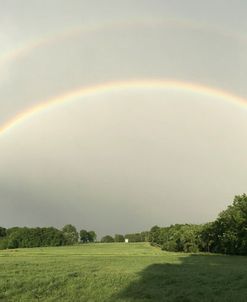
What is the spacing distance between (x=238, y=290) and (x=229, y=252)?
182ft

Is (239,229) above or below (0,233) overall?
below

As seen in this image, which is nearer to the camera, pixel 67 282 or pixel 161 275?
pixel 67 282

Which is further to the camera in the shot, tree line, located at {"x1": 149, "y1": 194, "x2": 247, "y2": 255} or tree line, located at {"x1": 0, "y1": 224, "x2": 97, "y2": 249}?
tree line, located at {"x1": 0, "y1": 224, "x2": 97, "y2": 249}

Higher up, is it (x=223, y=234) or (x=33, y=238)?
(x=33, y=238)

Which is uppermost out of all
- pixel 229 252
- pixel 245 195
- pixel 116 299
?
pixel 245 195

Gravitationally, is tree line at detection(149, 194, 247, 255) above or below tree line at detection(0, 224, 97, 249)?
below

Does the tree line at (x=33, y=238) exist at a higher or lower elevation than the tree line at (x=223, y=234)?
higher

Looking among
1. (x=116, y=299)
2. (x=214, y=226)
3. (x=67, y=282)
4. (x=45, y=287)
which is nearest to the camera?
(x=116, y=299)

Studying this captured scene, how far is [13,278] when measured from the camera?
85.8 ft

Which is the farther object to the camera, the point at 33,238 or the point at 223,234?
the point at 33,238

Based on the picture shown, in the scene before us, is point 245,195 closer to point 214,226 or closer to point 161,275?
point 214,226

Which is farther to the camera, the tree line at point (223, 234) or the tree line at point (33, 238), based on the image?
the tree line at point (33, 238)

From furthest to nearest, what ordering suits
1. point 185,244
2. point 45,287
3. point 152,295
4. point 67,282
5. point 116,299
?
1. point 185,244
2. point 67,282
3. point 45,287
4. point 152,295
5. point 116,299

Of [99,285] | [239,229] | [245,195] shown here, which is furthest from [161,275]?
[245,195]
